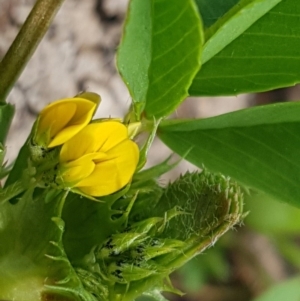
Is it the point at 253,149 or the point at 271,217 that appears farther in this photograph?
the point at 271,217

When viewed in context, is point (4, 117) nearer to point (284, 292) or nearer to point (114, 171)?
point (114, 171)

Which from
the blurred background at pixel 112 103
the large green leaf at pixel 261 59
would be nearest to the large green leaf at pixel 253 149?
the large green leaf at pixel 261 59

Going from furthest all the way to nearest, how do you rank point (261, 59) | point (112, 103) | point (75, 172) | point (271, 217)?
point (271, 217) → point (112, 103) → point (261, 59) → point (75, 172)

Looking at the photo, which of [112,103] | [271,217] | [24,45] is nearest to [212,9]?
[24,45]

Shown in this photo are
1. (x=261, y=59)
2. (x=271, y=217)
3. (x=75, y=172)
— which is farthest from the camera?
(x=271, y=217)

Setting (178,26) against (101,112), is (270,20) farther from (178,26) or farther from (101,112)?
(101,112)

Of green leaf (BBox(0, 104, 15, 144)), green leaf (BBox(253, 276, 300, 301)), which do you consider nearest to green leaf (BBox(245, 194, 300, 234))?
green leaf (BBox(253, 276, 300, 301))

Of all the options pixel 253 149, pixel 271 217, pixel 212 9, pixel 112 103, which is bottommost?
pixel 271 217

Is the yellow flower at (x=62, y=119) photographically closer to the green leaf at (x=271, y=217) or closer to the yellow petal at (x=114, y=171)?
the yellow petal at (x=114, y=171)
